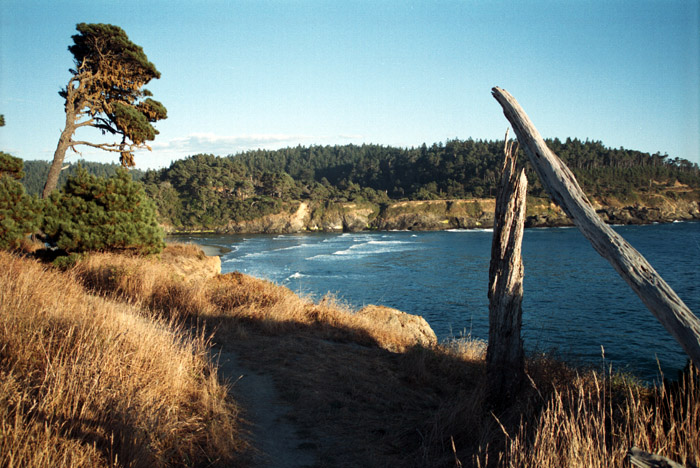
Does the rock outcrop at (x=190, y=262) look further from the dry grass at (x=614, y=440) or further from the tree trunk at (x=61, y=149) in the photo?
the dry grass at (x=614, y=440)

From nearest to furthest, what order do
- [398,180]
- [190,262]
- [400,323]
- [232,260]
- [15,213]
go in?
[400,323] < [15,213] < [190,262] < [232,260] < [398,180]

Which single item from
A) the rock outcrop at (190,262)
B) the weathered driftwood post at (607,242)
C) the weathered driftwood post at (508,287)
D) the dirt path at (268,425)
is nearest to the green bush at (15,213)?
the rock outcrop at (190,262)

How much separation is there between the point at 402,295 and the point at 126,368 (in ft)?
79.3

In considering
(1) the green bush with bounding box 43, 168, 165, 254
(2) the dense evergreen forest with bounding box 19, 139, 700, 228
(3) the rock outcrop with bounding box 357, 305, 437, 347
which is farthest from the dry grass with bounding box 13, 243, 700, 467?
(2) the dense evergreen forest with bounding box 19, 139, 700, 228

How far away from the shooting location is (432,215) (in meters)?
114

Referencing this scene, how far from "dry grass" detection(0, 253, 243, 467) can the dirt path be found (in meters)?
0.29

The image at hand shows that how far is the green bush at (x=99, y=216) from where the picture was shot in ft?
42.7

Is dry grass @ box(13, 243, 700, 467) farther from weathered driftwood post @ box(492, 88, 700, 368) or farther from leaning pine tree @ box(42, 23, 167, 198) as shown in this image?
leaning pine tree @ box(42, 23, 167, 198)

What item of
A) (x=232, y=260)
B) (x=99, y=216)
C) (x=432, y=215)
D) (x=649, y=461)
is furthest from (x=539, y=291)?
(x=432, y=215)

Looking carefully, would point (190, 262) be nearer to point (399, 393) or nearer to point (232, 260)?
point (399, 393)

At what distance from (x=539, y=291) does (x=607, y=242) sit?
26.8 m

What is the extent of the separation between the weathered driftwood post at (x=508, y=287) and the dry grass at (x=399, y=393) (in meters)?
0.25

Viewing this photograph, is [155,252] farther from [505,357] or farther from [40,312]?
[505,357]

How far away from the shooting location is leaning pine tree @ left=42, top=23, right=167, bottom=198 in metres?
18.6
